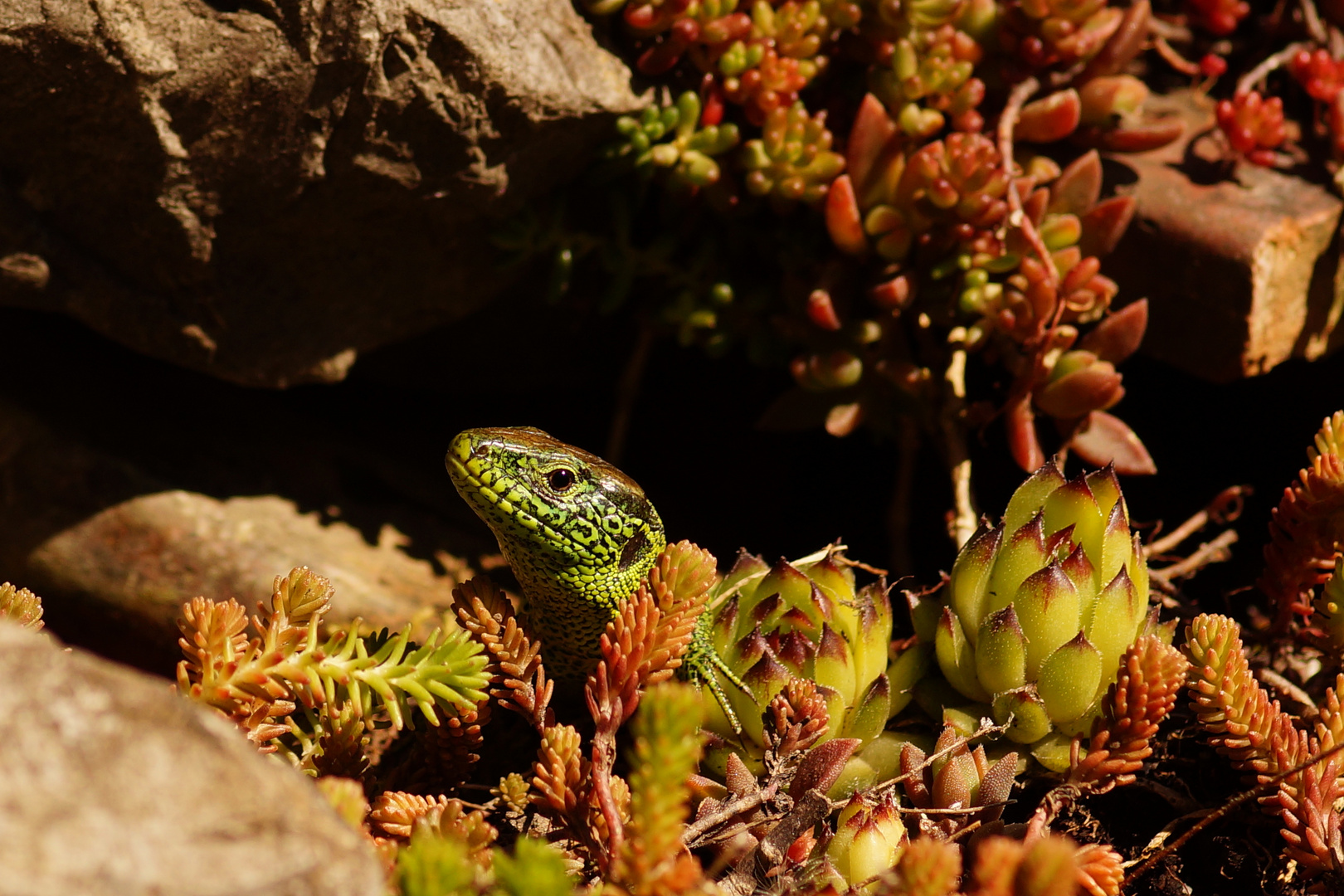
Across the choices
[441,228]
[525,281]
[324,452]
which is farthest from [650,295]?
[324,452]

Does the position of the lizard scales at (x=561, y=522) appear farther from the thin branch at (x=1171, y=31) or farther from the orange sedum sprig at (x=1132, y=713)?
the thin branch at (x=1171, y=31)

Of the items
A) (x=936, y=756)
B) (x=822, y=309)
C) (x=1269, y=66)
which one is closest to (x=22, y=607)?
(x=936, y=756)

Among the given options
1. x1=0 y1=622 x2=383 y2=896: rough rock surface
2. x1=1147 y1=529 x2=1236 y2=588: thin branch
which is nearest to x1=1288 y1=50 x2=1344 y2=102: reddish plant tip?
x1=1147 y1=529 x2=1236 y2=588: thin branch

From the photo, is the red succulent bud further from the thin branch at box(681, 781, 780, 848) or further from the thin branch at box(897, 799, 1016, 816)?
the thin branch at box(681, 781, 780, 848)

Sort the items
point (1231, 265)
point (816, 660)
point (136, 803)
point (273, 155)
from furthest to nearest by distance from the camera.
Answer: point (1231, 265)
point (273, 155)
point (816, 660)
point (136, 803)

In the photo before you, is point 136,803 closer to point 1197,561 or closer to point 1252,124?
point 1197,561

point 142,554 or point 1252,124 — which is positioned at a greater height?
point 1252,124

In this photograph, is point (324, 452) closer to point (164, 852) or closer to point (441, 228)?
point (441, 228)
